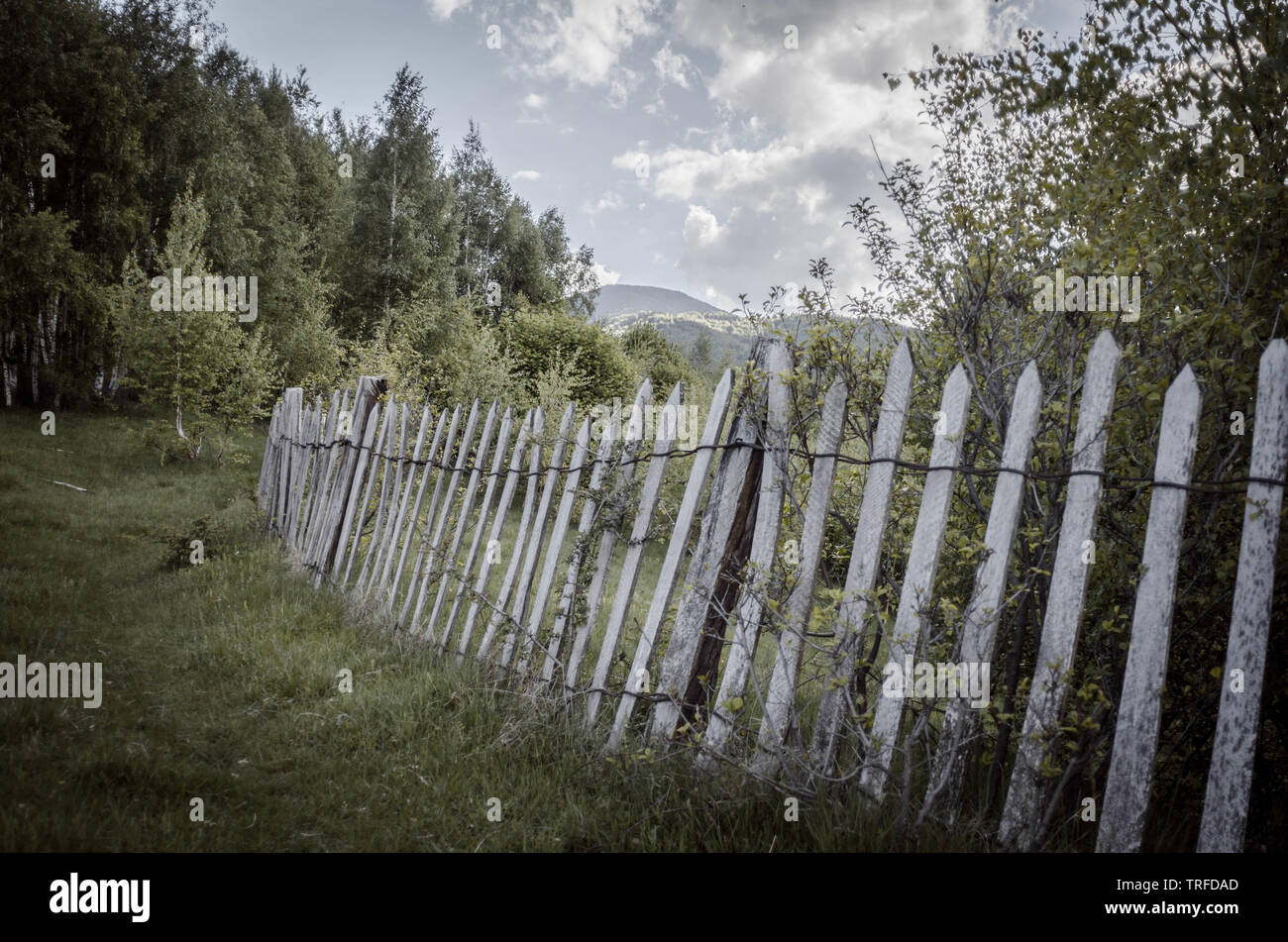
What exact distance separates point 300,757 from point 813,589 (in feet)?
7.92

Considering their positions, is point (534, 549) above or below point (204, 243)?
below

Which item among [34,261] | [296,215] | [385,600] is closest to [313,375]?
[34,261]

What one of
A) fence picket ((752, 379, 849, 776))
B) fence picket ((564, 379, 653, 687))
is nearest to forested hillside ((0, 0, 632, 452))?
fence picket ((564, 379, 653, 687))

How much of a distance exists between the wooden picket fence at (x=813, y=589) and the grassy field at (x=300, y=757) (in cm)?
19

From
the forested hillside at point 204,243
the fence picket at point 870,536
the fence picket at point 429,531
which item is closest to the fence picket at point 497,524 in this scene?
the fence picket at point 429,531

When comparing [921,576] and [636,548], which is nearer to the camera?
[921,576]

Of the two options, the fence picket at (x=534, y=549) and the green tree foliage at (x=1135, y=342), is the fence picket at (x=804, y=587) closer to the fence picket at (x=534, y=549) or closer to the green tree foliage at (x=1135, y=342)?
the green tree foliage at (x=1135, y=342)

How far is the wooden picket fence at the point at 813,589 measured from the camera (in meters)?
1.90

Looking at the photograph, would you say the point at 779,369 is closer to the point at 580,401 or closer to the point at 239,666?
the point at 239,666

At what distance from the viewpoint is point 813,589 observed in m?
2.55

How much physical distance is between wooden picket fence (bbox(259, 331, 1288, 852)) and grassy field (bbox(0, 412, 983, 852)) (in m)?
0.19

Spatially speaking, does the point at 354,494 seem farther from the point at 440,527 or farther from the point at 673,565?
the point at 673,565

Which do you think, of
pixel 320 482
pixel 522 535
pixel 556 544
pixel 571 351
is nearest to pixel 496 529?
pixel 522 535

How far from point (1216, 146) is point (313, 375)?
21.8 metres
